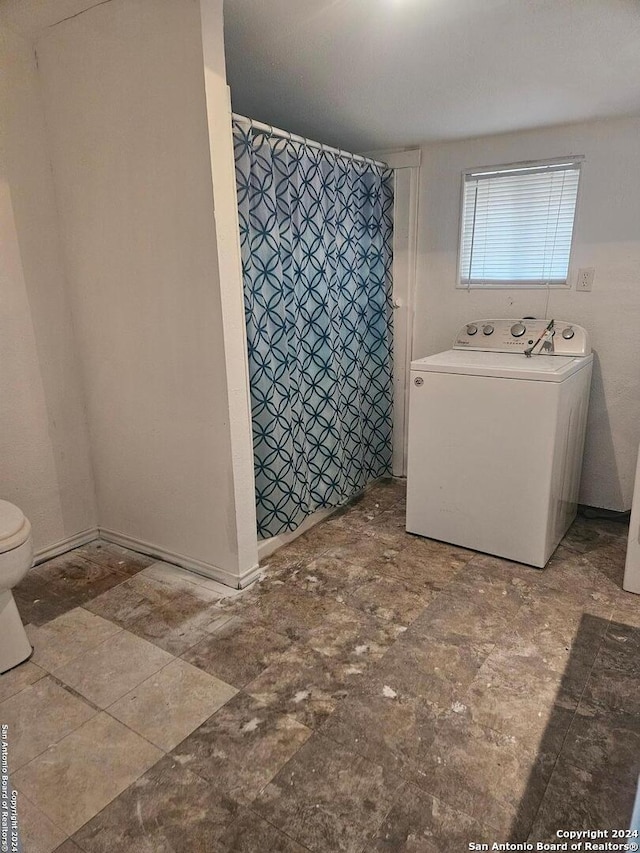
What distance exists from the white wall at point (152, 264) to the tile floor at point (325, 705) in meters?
0.34

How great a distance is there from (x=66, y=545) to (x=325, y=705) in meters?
1.56

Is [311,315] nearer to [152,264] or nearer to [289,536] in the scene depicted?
[152,264]

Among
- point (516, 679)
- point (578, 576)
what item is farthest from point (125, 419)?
point (578, 576)

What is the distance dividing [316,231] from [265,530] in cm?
141

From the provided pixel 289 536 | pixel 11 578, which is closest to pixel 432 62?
pixel 289 536

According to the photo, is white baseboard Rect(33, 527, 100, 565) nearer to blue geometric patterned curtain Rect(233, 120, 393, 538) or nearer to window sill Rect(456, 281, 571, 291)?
blue geometric patterned curtain Rect(233, 120, 393, 538)

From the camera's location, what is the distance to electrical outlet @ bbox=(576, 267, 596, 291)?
2623 mm

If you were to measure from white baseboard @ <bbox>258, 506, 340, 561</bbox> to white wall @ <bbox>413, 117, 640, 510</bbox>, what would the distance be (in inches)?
54.2

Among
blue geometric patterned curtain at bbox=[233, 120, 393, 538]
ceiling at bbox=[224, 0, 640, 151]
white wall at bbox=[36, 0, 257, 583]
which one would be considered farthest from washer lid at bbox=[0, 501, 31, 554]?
ceiling at bbox=[224, 0, 640, 151]

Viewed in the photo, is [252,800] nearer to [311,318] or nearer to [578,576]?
[578,576]

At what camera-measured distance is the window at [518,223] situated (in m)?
2.64

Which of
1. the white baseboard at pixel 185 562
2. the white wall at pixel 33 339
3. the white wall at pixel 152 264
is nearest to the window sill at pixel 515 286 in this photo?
the white wall at pixel 152 264

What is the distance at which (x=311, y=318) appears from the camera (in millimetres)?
2469

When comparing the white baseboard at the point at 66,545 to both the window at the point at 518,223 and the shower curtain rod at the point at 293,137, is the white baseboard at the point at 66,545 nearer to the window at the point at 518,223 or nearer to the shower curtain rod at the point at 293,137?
the shower curtain rod at the point at 293,137
